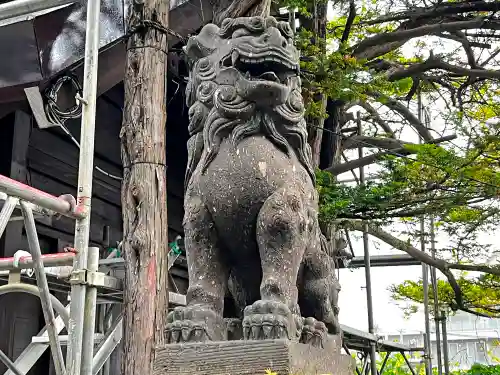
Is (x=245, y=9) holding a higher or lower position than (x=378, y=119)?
lower

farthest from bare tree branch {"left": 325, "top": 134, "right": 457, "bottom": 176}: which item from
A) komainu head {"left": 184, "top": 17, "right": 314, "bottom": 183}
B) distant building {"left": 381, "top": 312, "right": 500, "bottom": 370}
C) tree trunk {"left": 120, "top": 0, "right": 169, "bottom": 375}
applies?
distant building {"left": 381, "top": 312, "right": 500, "bottom": 370}

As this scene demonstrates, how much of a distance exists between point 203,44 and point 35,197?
0.89 metres

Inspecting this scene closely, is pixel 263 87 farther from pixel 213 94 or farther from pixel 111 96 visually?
pixel 111 96

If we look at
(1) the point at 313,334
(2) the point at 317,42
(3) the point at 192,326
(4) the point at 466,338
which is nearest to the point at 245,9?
(2) the point at 317,42

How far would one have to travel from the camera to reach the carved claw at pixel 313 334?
2.29m

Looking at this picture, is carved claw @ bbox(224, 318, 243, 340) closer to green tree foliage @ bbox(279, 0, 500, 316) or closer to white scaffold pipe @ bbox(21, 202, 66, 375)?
white scaffold pipe @ bbox(21, 202, 66, 375)

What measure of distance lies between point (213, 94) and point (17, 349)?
350cm

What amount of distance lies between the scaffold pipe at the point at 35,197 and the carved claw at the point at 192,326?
663 mm

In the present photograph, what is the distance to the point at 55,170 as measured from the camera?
18.1 feet

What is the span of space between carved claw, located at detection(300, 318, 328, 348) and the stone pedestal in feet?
0.45

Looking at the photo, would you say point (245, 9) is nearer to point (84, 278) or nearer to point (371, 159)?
point (371, 159)

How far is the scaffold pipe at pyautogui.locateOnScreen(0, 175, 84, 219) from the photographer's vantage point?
226cm

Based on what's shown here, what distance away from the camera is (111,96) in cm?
626

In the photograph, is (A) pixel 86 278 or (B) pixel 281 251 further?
(A) pixel 86 278
